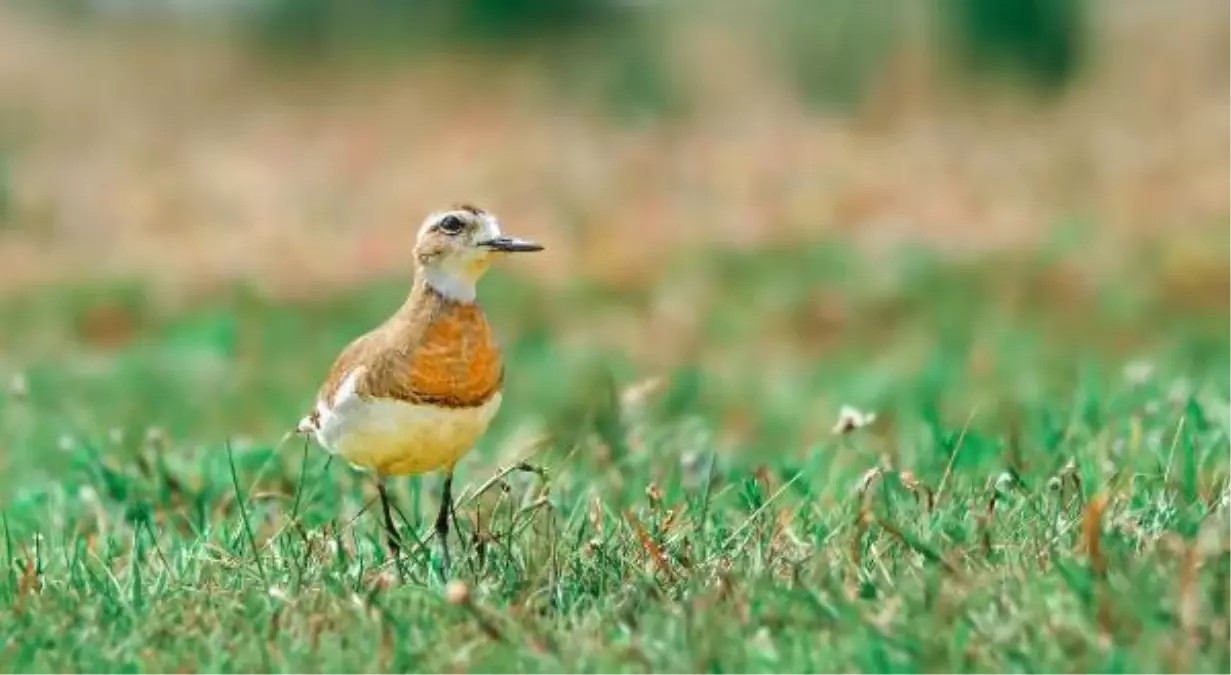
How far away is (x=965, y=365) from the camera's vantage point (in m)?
9.76

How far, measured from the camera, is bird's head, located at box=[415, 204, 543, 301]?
4.55 meters

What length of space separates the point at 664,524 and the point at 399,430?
1.88 ft

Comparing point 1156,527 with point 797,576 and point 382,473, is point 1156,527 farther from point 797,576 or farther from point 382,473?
point 382,473

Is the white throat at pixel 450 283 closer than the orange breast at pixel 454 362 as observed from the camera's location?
No

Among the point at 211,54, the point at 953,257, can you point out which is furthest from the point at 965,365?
the point at 211,54

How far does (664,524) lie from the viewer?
459 cm

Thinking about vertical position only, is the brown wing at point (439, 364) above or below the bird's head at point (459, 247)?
below

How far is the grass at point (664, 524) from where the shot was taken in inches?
145

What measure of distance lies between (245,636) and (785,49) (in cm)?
1373

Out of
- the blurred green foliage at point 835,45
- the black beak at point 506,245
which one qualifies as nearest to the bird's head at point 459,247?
the black beak at point 506,245

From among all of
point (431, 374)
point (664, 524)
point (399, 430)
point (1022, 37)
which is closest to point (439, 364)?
point (431, 374)

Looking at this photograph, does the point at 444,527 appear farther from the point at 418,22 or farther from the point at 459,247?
the point at 418,22

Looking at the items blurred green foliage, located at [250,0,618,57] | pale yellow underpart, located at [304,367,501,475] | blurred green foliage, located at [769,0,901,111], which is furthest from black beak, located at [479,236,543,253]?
blurred green foliage, located at [250,0,618,57]

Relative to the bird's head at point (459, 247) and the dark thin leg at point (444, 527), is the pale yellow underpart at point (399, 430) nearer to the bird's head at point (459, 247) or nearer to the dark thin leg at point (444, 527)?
the dark thin leg at point (444, 527)
